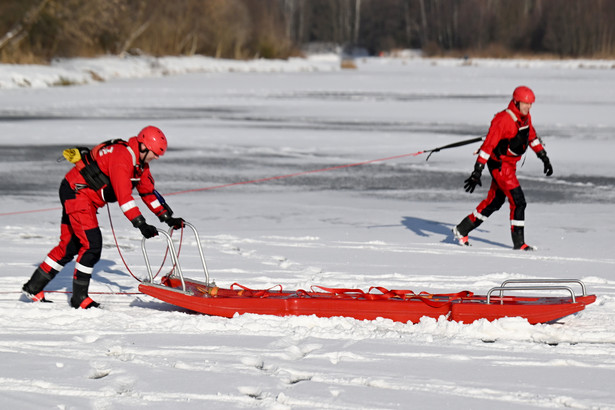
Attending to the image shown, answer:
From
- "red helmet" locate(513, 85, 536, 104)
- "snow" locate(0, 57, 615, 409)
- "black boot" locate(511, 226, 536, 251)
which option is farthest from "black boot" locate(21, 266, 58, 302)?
"red helmet" locate(513, 85, 536, 104)

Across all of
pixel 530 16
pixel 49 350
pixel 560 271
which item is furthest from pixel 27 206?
pixel 530 16

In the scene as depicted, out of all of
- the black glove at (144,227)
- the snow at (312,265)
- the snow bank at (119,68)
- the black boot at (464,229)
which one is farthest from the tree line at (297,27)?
the black glove at (144,227)

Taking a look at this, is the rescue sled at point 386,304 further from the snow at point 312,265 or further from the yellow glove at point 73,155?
the yellow glove at point 73,155

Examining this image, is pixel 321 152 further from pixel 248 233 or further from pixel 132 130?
pixel 248 233

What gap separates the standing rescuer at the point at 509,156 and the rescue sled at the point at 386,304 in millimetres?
2473

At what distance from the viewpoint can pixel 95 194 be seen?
5629 mm

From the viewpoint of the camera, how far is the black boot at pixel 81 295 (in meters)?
5.65

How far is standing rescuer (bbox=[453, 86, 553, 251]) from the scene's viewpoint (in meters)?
7.66

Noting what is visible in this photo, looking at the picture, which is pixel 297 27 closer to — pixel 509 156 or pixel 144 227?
pixel 509 156

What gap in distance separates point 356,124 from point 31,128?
7.01 m

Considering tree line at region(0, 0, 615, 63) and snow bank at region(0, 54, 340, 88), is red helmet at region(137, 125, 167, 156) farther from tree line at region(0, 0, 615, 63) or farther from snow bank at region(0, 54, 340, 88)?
tree line at region(0, 0, 615, 63)

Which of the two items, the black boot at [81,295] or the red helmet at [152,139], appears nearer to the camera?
the red helmet at [152,139]

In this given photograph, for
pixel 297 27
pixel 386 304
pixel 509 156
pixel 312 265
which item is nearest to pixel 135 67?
pixel 509 156

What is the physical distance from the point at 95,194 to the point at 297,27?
9253 cm
